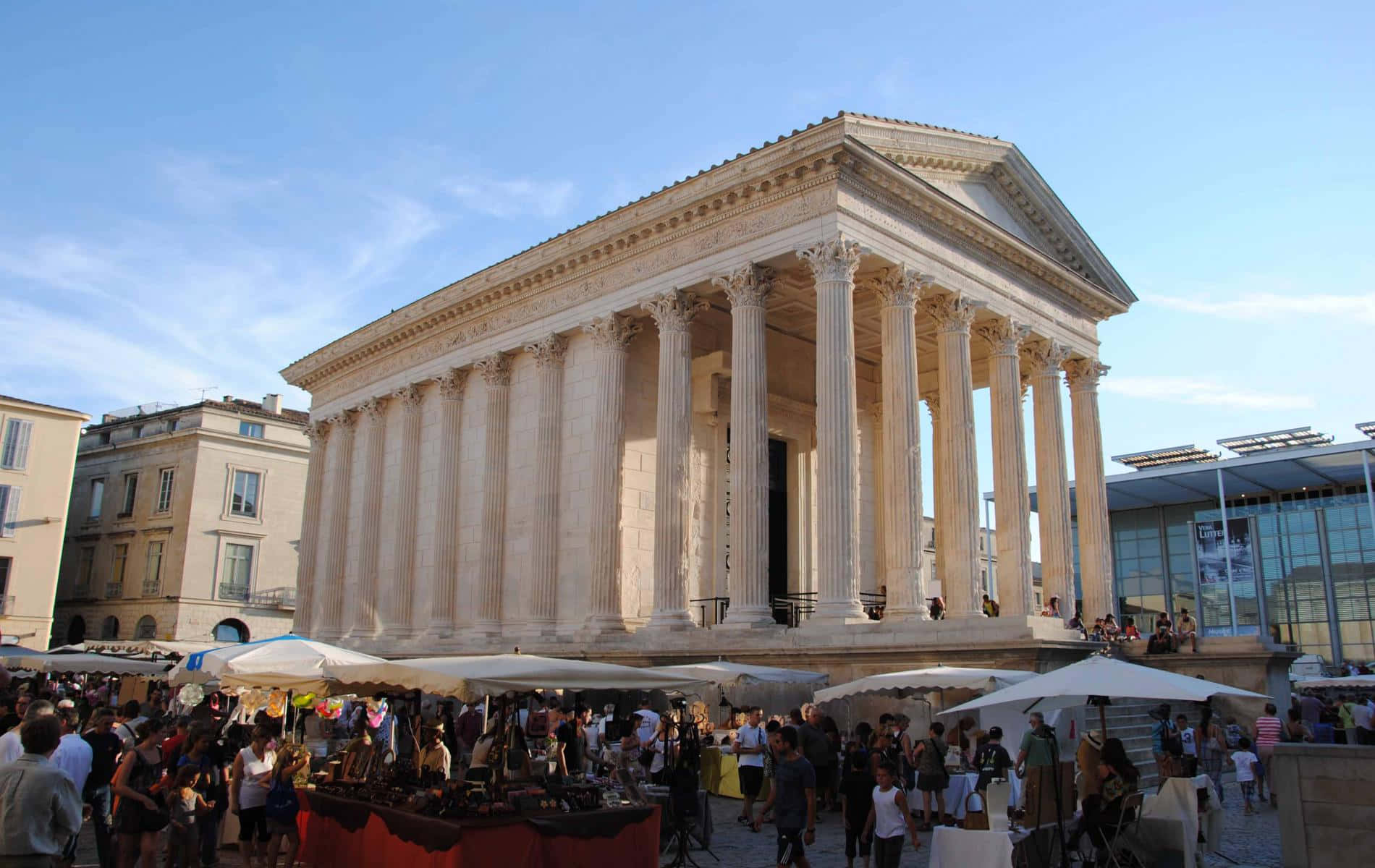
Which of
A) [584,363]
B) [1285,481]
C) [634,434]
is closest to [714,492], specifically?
[634,434]

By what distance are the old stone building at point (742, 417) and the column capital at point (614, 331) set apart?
78 mm

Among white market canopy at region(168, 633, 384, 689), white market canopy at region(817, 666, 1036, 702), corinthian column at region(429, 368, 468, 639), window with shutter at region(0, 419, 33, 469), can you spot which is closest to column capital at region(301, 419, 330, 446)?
corinthian column at region(429, 368, 468, 639)

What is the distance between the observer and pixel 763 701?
21.2 metres

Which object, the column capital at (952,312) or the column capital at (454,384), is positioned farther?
the column capital at (454,384)

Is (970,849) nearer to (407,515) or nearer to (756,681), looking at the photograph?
(756,681)

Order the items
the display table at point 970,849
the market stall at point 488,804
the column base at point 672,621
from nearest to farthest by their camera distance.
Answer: the market stall at point 488,804 → the display table at point 970,849 → the column base at point 672,621

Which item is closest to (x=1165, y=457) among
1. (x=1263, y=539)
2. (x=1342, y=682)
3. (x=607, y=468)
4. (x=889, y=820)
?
(x=1263, y=539)

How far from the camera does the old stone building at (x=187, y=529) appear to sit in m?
44.5

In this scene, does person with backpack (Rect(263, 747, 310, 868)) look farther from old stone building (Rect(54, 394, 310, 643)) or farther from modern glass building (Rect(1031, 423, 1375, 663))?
modern glass building (Rect(1031, 423, 1375, 663))

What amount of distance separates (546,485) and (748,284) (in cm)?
749

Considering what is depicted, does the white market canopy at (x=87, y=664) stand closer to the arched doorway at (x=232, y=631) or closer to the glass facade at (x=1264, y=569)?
the arched doorway at (x=232, y=631)

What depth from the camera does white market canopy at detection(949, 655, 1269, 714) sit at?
1101 centimetres

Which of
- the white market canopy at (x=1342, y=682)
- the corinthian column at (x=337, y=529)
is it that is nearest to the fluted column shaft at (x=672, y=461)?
the corinthian column at (x=337, y=529)

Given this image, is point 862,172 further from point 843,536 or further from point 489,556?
point 489,556
